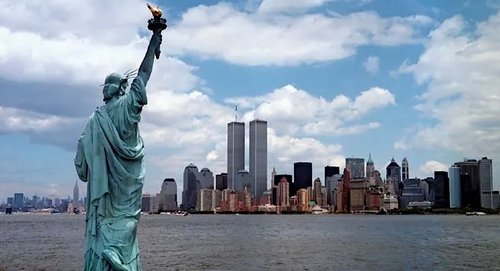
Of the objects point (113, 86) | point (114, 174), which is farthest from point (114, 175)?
point (113, 86)

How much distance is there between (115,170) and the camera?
9.48m

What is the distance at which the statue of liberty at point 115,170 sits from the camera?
9.28m

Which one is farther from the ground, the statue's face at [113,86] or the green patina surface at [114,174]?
the statue's face at [113,86]

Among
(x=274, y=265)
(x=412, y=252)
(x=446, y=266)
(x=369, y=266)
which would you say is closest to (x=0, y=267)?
(x=274, y=265)

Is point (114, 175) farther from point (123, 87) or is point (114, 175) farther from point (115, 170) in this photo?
point (123, 87)

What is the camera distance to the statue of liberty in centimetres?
928

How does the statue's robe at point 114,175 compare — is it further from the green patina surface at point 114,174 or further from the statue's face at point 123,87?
the statue's face at point 123,87

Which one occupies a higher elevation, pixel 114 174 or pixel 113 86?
pixel 113 86

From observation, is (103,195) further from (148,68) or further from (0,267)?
(0,267)

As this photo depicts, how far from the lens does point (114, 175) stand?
31.1 feet

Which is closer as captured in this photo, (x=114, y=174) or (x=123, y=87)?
(x=114, y=174)

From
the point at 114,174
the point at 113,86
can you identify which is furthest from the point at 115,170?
the point at 113,86

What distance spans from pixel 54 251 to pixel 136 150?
46006 mm

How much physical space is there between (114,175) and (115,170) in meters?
0.07
